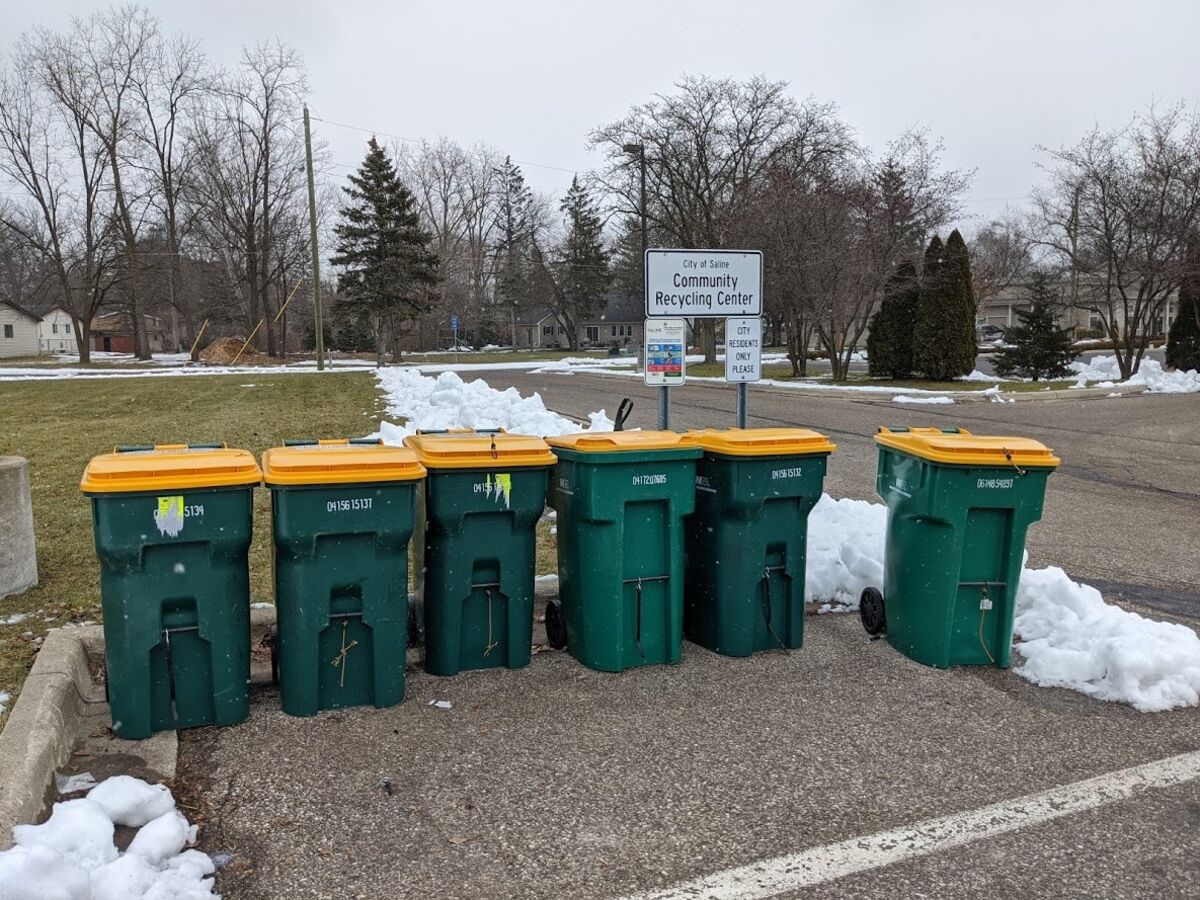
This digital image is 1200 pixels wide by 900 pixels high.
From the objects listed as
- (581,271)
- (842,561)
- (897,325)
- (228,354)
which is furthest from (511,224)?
(842,561)

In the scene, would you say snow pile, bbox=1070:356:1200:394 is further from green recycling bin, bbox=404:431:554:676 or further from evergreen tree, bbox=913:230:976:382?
green recycling bin, bbox=404:431:554:676

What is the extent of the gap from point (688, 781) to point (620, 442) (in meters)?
1.63

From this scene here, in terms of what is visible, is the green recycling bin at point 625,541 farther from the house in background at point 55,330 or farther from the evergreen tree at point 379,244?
the house in background at point 55,330

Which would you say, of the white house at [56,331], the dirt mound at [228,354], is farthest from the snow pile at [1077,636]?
the white house at [56,331]

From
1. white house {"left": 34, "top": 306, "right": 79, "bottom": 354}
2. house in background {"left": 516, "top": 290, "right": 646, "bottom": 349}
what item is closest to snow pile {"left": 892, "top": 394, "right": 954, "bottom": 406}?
house in background {"left": 516, "top": 290, "right": 646, "bottom": 349}

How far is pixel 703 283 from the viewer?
6191 mm

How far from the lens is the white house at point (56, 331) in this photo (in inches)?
3073

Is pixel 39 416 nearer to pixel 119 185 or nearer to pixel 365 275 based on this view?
pixel 365 275

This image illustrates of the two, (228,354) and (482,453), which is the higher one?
(482,453)

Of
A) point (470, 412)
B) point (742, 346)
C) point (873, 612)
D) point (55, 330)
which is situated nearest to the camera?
point (873, 612)

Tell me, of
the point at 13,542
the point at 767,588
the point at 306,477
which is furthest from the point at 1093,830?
the point at 13,542

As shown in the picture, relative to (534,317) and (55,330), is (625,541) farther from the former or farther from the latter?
(55,330)

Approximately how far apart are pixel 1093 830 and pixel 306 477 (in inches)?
126

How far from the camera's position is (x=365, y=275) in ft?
135
